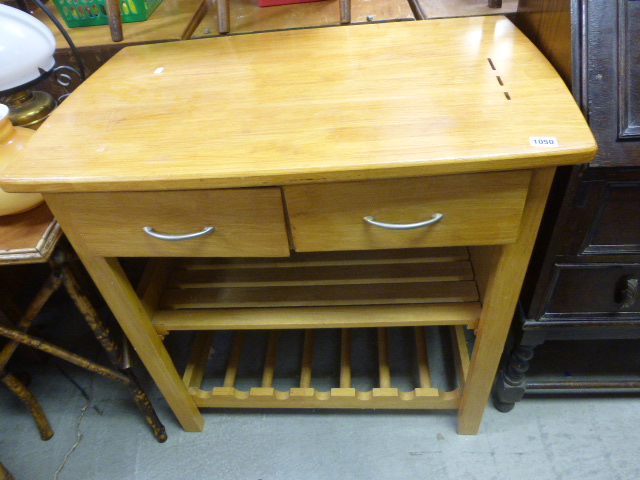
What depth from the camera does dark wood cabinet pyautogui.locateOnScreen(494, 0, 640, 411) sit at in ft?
2.13

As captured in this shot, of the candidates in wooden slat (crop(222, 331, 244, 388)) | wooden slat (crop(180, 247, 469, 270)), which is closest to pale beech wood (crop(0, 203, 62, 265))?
wooden slat (crop(180, 247, 469, 270))

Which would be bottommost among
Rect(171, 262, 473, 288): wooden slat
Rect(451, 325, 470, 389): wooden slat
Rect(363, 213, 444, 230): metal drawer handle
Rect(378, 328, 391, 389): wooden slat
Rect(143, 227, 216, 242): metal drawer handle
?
Rect(378, 328, 391, 389): wooden slat

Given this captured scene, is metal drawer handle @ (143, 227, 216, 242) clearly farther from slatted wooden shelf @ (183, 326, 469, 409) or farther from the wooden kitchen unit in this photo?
slatted wooden shelf @ (183, 326, 469, 409)

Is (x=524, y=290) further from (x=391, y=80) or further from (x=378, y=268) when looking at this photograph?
(x=391, y=80)

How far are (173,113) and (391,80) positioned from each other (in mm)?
366

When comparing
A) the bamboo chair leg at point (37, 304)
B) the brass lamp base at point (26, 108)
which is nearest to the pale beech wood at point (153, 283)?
the bamboo chair leg at point (37, 304)

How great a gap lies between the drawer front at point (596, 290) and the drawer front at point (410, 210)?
0.23 m

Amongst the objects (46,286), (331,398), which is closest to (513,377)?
(331,398)

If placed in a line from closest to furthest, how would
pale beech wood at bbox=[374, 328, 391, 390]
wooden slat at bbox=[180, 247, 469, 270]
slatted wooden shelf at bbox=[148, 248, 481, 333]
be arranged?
slatted wooden shelf at bbox=[148, 248, 481, 333] < wooden slat at bbox=[180, 247, 469, 270] < pale beech wood at bbox=[374, 328, 391, 390]

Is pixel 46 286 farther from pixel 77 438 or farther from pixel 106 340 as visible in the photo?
pixel 77 438

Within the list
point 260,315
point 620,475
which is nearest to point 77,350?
point 260,315

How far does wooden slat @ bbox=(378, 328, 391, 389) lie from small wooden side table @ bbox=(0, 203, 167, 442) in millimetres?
588

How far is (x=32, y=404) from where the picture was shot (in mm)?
1159

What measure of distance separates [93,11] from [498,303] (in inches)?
45.1
